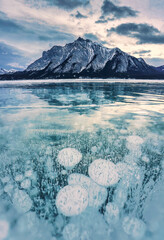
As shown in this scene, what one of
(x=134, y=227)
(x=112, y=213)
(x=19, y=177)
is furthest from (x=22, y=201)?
(x=134, y=227)

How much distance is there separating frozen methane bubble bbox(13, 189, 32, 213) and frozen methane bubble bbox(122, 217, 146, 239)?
6.07 feet

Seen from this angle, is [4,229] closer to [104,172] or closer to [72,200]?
[72,200]

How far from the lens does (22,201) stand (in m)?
2.70

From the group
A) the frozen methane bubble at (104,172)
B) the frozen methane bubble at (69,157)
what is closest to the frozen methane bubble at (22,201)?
the frozen methane bubble at (69,157)

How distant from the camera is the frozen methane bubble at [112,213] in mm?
2408

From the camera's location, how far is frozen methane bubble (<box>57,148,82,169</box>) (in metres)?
3.69

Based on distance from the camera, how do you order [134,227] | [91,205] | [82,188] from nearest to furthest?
1. [134,227]
2. [91,205]
3. [82,188]

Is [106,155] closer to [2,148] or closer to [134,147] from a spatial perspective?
[134,147]

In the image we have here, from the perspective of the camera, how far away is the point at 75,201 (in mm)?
2641

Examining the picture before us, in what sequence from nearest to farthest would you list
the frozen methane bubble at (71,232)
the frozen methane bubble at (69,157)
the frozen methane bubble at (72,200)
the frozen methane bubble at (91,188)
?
the frozen methane bubble at (71,232), the frozen methane bubble at (72,200), the frozen methane bubble at (91,188), the frozen methane bubble at (69,157)

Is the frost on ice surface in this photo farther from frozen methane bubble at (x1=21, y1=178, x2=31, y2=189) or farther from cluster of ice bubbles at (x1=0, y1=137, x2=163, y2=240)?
frozen methane bubble at (x1=21, y1=178, x2=31, y2=189)

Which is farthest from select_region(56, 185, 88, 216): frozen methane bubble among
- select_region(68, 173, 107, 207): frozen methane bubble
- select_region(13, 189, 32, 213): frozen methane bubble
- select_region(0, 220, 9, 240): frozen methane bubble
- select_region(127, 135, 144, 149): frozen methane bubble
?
select_region(127, 135, 144, 149): frozen methane bubble

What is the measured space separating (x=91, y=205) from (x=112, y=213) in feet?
1.37

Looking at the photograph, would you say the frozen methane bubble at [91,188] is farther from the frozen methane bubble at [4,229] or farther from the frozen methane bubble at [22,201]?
the frozen methane bubble at [4,229]
